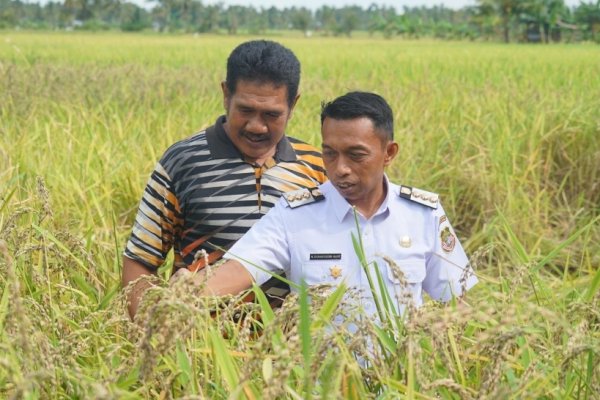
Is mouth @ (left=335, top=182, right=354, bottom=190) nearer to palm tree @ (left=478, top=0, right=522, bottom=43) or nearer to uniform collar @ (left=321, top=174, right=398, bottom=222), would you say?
uniform collar @ (left=321, top=174, right=398, bottom=222)

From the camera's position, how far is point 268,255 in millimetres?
1636

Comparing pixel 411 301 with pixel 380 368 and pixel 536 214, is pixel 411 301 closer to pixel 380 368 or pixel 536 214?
pixel 380 368

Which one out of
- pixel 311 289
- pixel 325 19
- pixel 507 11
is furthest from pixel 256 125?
pixel 325 19

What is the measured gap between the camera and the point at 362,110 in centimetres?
163

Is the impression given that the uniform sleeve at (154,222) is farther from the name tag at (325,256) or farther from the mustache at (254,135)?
the name tag at (325,256)

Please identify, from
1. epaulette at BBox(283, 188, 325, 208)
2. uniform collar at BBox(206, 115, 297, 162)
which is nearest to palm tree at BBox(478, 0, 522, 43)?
uniform collar at BBox(206, 115, 297, 162)

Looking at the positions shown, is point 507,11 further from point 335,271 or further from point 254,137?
point 335,271

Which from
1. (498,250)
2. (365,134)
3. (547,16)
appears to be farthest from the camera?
(547,16)

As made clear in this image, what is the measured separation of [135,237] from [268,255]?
54 centimetres

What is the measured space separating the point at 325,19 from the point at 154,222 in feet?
308

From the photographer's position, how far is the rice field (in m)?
0.97

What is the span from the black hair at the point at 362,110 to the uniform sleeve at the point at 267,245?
0.67 ft

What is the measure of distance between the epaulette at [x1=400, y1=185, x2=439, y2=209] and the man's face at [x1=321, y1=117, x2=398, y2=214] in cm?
8

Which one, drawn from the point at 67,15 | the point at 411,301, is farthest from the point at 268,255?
the point at 67,15
